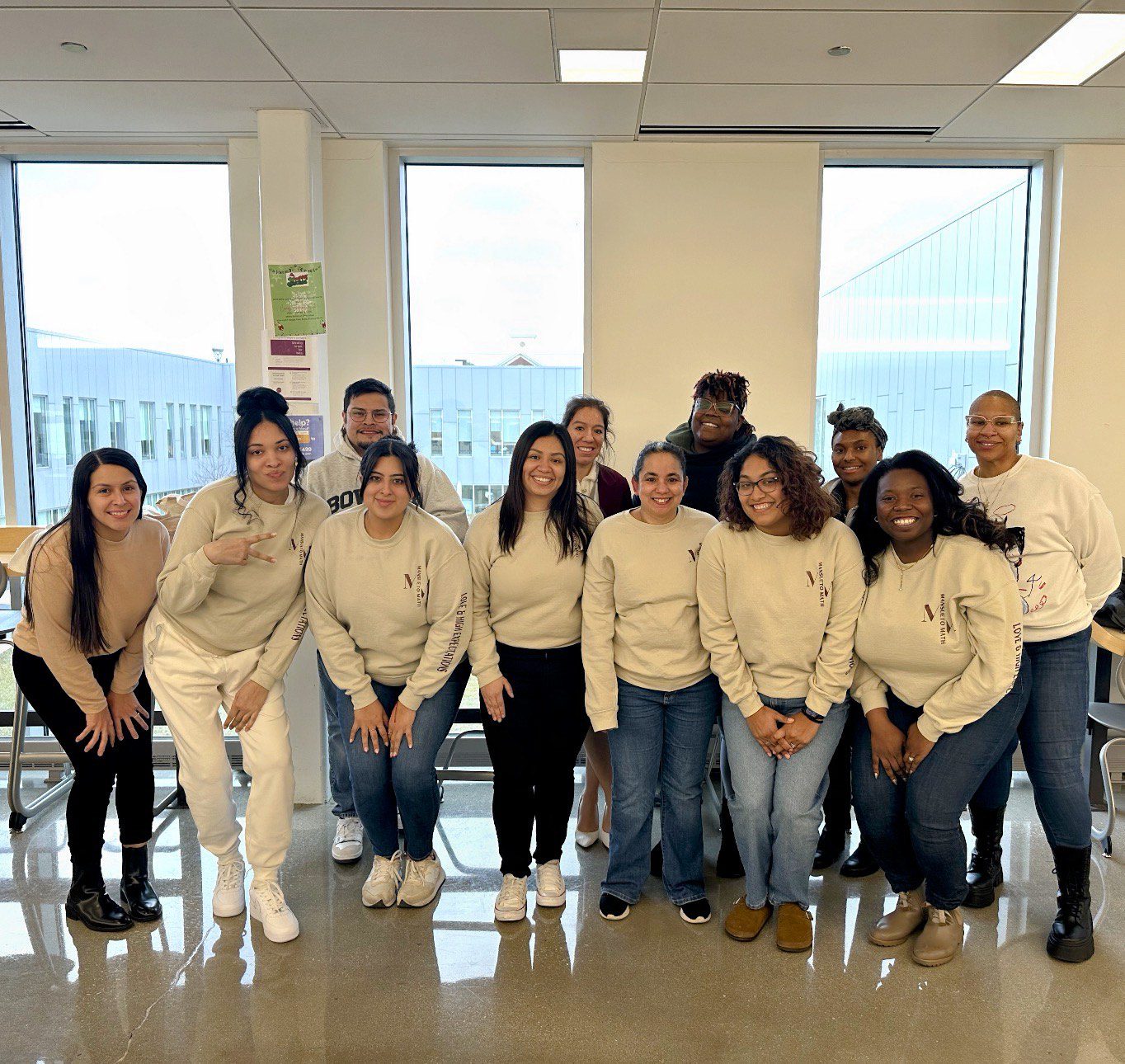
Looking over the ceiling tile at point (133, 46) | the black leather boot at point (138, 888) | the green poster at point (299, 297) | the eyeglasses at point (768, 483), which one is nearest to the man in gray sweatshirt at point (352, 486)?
the black leather boot at point (138, 888)

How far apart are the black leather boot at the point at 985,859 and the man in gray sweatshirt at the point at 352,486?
6.28 ft

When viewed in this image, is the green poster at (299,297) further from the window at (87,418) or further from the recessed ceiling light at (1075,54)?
the recessed ceiling light at (1075,54)

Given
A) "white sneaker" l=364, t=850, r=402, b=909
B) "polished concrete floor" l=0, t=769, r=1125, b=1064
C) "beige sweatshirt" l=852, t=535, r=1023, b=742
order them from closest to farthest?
"polished concrete floor" l=0, t=769, r=1125, b=1064 < "beige sweatshirt" l=852, t=535, r=1023, b=742 < "white sneaker" l=364, t=850, r=402, b=909

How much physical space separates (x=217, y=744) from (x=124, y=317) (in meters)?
2.70

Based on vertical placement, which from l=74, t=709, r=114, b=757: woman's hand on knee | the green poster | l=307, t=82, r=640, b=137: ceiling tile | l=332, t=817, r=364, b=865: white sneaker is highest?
l=307, t=82, r=640, b=137: ceiling tile

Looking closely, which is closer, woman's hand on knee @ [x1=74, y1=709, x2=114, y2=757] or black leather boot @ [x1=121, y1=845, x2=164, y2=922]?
woman's hand on knee @ [x1=74, y1=709, x2=114, y2=757]

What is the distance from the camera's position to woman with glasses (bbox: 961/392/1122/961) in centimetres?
241

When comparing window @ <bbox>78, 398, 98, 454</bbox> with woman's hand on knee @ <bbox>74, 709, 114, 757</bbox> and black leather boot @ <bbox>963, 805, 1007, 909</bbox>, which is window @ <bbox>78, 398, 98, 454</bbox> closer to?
woman's hand on knee @ <bbox>74, 709, 114, 757</bbox>

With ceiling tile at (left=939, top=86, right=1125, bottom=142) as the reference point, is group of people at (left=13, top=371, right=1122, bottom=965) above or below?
below

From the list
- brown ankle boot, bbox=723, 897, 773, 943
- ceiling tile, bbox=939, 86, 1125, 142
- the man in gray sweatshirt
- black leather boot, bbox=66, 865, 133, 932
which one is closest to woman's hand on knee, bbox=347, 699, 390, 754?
the man in gray sweatshirt

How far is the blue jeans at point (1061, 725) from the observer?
2416mm

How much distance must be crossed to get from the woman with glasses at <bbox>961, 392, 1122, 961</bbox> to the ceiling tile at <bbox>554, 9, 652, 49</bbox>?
5.21 ft

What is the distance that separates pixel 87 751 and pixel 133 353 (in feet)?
8.10

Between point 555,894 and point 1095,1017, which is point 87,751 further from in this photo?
point 1095,1017
